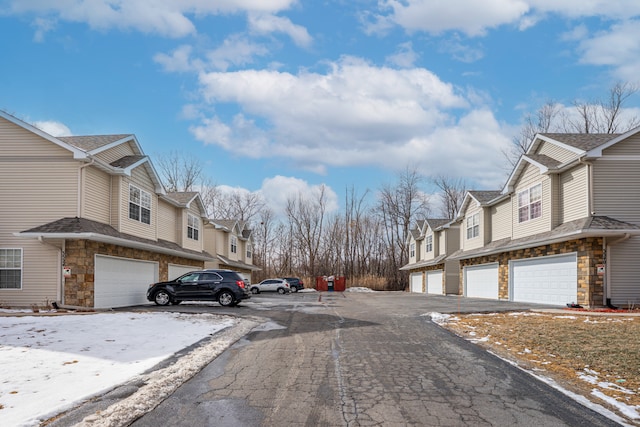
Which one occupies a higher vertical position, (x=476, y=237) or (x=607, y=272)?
(x=476, y=237)

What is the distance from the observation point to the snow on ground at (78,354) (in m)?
5.85

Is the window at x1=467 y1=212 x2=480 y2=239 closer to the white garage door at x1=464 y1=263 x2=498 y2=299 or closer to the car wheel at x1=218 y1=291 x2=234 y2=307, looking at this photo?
the white garage door at x1=464 y1=263 x2=498 y2=299

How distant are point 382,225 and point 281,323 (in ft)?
168

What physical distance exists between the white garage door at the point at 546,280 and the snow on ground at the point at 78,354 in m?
12.5

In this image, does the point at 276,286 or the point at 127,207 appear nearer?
the point at 127,207

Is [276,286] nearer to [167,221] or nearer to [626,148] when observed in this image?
[167,221]

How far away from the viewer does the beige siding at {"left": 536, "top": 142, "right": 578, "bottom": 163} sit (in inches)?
778

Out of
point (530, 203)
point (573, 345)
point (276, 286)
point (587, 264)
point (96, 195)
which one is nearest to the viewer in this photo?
point (573, 345)

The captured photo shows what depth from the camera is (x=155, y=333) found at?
1130cm

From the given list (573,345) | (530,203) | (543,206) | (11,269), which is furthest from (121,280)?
(530,203)

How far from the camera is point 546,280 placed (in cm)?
2072

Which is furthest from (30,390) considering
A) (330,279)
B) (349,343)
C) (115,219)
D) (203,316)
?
(330,279)

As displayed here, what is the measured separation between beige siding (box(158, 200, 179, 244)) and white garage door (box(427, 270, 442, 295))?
68.6 ft

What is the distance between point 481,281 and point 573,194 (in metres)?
10.3
